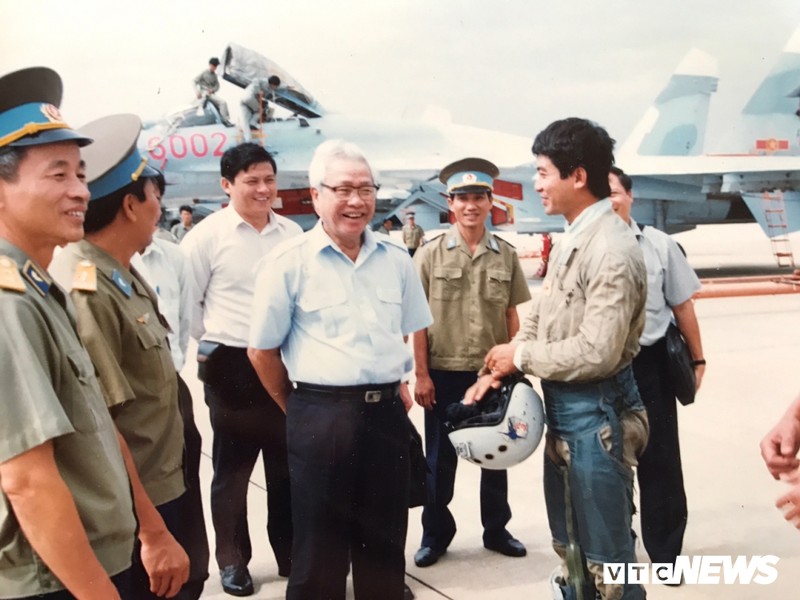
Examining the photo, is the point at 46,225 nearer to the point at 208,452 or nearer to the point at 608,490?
the point at 608,490

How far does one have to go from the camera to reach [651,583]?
7.82 ft

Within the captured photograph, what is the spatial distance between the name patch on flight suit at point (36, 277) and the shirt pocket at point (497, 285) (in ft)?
6.20

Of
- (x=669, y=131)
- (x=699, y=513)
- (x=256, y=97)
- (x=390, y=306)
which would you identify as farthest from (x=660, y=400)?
(x=669, y=131)

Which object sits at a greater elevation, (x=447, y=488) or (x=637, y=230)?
(x=637, y=230)

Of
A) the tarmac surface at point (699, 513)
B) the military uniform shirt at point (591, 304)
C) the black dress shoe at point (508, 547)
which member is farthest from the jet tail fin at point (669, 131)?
the military uniform shirt at point (591, 304)

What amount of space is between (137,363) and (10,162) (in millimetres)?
570

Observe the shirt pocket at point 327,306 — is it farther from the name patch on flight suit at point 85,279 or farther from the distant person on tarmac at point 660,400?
the distant person on tarmac at point 660,400

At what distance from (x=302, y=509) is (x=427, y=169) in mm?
10837

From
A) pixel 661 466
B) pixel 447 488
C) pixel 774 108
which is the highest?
pixel 774 108

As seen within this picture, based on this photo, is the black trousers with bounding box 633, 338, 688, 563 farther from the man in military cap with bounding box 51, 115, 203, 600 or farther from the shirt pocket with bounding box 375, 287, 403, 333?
the man in military cap with bounding box 51, 115, 203, 600

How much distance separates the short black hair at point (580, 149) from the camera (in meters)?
1.75

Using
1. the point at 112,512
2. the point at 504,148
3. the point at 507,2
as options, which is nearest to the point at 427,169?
the point at 504,148

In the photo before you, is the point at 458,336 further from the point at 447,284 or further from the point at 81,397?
the point at 81,397

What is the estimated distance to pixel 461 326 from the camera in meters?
2.71
